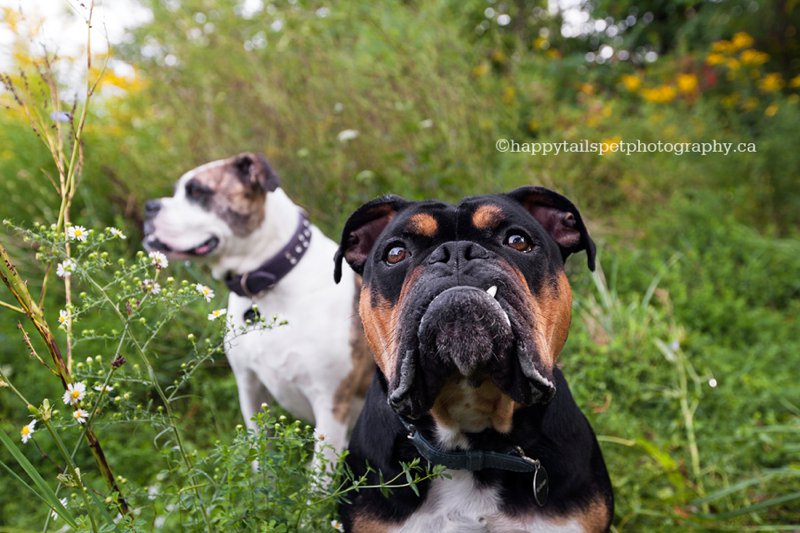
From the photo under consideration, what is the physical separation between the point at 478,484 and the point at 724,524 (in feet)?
5.39

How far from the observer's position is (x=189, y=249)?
144 inches

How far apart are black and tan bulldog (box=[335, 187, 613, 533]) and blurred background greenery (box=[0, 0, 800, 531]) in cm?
124

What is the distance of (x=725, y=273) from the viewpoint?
5.42 meters

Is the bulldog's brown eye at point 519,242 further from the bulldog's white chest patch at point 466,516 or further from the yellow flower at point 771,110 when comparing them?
the yellow flower at point 771,110

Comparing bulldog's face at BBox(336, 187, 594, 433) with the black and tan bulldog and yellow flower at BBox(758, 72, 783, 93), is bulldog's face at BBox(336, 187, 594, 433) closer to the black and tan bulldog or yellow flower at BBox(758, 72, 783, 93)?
the black and tan bulldog

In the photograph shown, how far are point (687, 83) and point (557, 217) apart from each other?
5.51 meters

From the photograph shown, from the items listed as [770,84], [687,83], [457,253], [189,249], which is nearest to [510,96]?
[687,83]

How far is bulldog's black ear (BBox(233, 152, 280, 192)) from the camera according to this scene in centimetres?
360

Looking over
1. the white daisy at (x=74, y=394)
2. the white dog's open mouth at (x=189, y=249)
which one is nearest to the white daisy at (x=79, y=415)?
the white daisy at (x=74, y=394)

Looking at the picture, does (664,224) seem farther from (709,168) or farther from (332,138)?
(332,138)

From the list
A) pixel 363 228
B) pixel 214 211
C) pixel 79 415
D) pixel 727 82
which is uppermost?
pixel 79 415

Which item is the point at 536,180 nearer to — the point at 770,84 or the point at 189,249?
the point at 189,249

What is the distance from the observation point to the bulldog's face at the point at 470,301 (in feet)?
6.42

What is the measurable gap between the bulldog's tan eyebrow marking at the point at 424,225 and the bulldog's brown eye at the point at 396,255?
7 cm
